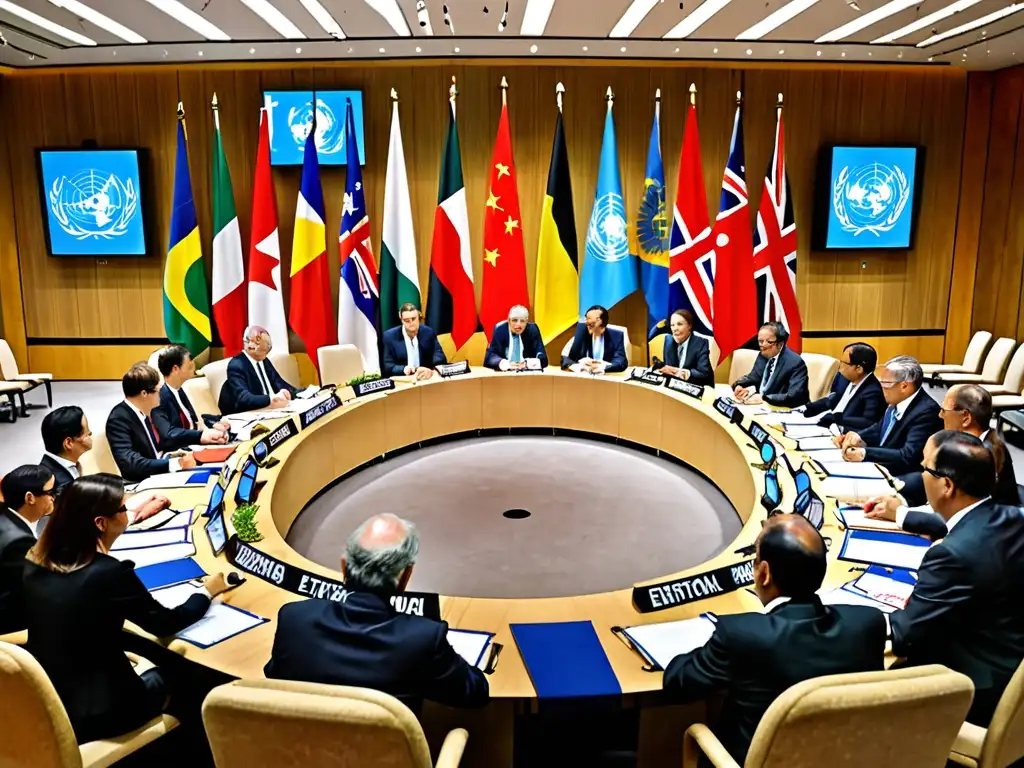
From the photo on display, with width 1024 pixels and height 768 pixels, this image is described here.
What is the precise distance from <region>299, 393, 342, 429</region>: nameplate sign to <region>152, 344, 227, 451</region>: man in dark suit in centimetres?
51

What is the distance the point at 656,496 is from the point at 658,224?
3.44 m

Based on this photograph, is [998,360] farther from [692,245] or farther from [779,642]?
[779,642]

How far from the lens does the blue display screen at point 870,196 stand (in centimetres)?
838

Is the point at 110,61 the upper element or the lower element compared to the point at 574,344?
upper

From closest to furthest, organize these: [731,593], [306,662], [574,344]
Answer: [306,662] → [731,593] → [574,344]

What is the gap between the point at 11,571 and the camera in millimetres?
2461

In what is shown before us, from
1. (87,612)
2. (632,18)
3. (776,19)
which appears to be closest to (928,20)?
(776,19)

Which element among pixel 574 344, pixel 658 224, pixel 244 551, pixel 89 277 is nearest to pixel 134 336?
pixel 89 277

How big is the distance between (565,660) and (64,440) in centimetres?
238

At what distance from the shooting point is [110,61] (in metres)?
7.93

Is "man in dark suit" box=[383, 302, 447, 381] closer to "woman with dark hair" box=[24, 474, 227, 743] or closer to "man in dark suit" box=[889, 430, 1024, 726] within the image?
"woman with dark hair" box=[24, 474, 227, 743]

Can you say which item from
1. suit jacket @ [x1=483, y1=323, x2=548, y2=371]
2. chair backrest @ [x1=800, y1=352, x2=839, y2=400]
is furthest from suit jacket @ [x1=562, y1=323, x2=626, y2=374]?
chair backrest @ [x1=800, y1=352, x2=839, y2=400]

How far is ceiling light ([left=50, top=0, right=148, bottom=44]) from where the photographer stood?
19.0ft

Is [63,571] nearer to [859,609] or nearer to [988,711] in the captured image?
[859,609]
